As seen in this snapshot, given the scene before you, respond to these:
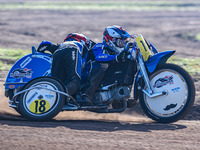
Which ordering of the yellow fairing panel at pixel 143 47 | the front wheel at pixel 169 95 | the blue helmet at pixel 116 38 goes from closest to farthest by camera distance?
the front wheel at pixel 169 95, the yellow fairing panel at pixel 143 47, the blue helmet at pixel 116 38

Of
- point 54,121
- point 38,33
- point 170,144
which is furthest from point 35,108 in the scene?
point 38,33

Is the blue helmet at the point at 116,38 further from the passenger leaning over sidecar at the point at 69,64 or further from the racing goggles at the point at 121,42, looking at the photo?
the passenger leaning over sidecar at the point at 69,64

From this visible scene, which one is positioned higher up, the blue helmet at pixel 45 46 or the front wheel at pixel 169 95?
the blue helmet at pixel 45 46

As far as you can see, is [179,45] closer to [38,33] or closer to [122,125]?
[38,33]

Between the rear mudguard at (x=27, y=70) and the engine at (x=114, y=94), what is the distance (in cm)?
101

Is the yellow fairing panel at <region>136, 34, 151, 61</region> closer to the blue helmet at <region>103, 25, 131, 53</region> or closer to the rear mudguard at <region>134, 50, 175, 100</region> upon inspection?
the rear mudguard at <region>134, 50, 175, 100</region>

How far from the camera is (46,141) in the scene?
514 centimetres

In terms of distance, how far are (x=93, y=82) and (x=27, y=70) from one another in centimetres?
122

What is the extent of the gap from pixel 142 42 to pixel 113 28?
0.66m

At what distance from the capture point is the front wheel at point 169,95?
645cm

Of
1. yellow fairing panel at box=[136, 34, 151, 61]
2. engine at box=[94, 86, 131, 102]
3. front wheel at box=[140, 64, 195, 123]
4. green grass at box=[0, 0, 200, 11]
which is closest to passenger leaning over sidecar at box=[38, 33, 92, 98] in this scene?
engine at box=[94, 86, 131, 102]

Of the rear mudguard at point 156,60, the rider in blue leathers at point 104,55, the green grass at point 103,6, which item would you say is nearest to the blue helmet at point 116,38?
the rider in blue leathers at point 104,55

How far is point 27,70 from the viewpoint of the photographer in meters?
6.91

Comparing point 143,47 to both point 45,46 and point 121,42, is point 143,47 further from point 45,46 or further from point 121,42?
point 45,46
